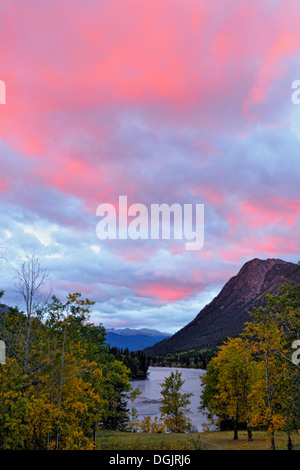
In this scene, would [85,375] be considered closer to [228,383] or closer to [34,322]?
[34,322]

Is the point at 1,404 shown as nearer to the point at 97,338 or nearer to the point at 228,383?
the point at 97,338

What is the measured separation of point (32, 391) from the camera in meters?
17.6

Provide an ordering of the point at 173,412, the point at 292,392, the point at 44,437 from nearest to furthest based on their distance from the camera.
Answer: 1. the point at 44,437
2. the point at 292,392
3. the point at 173,412

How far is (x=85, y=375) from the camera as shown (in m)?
22.5
